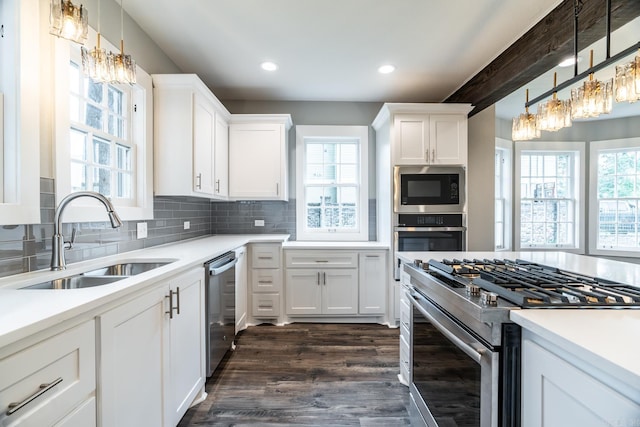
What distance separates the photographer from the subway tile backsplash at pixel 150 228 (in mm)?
1333

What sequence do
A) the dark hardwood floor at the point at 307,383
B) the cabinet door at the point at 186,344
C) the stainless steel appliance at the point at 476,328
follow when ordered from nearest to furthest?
1. the stainless steel appliance at the point at 476,328
2. the cabinet door at the point at 186,344
3. the dark hardwood floor at the point at 307,383

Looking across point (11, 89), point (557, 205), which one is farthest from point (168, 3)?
point (557, 205)

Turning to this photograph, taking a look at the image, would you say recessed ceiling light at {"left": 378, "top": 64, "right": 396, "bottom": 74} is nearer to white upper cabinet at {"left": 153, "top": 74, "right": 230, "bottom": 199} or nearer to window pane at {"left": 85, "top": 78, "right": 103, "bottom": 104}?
white upper cabinet at {"left": 153, "top": 74, "right": 230, "bottom": 199}

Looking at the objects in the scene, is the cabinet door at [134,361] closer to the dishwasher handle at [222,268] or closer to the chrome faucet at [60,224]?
the chrome faucet at [60,224]

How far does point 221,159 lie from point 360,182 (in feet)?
5.57

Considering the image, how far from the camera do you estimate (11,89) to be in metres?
1.29

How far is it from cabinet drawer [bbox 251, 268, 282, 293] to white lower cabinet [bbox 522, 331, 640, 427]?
2540 mm

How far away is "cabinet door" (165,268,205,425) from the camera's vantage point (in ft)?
5.06

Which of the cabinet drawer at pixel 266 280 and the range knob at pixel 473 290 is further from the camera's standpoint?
the cabinet drawer at pixel 266 280

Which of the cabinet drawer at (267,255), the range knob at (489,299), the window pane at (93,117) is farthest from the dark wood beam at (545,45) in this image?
the window pane at (93,117)

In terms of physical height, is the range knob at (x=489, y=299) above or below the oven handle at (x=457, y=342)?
above

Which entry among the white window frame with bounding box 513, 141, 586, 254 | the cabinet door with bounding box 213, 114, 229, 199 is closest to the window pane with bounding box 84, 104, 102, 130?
the cabinet door with bounding box 213, 114, 229, 199

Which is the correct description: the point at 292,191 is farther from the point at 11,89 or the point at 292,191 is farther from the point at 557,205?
the point at 557,205

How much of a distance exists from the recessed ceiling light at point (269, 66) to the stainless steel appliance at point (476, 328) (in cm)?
231
